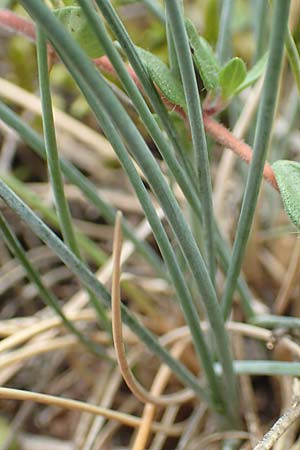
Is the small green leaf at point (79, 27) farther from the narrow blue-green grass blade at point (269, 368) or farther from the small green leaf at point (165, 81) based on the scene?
the narrow blue-green grass blade at point (269, 368)

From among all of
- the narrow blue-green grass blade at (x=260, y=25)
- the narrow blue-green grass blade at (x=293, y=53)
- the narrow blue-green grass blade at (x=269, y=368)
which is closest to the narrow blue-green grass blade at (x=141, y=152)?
the narrow blue-green grass blade at (x=269, y=368)

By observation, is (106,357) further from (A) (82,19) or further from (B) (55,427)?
(A) (82,19)

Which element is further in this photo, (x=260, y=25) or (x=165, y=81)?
(x=260, y=25)

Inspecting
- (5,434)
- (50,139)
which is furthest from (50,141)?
(5,434)

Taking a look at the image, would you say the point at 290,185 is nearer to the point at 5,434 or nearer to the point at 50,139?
the point at 50,139

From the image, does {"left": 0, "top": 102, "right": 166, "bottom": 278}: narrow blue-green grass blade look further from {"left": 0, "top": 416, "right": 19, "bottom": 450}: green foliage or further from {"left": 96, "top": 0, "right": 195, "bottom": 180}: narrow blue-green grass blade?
{"left": 0, "top": 416, "right": 19, "bottom": 450}: green foliage

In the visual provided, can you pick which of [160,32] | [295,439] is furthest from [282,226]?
[160,32]
